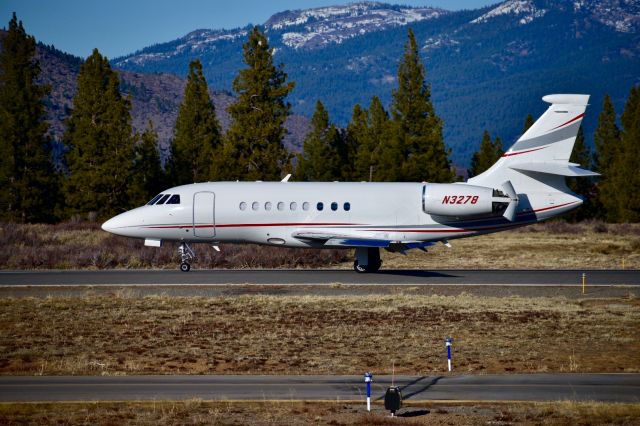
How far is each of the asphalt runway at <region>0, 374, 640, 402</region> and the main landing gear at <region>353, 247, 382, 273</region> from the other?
55.6 ft

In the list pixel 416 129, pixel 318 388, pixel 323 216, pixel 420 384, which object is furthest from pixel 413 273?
pixel 416 129

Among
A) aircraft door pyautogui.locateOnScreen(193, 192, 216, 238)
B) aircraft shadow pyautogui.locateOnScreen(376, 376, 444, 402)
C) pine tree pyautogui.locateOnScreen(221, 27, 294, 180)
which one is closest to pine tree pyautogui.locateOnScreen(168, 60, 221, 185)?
pine tree pyautogui.locateOnScreen(221, 27, 294, 180)

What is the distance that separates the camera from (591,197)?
91938mm

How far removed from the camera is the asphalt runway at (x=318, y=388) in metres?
16.9

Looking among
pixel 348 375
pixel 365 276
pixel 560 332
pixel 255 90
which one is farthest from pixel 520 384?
pixel 255 90

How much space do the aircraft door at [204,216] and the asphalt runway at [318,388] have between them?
54.3ft

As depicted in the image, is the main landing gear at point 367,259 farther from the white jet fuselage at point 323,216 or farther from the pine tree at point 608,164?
the pine tree at point 608,164

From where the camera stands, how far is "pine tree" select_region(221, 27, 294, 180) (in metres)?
59.9

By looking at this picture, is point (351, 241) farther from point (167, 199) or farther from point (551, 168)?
point (551, 168)

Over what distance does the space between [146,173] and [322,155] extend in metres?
16.6

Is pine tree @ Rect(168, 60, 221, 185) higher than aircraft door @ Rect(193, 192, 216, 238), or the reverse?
pine tree @ Rect(168, 60, 221, 185)

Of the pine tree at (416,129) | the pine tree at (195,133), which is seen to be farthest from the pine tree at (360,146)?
the pine tree at (195,133)

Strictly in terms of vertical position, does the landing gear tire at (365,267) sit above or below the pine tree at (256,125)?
below

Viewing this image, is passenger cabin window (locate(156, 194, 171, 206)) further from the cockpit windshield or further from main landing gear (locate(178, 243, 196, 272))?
main landing gear (locate(178, 243, 196, 272))
